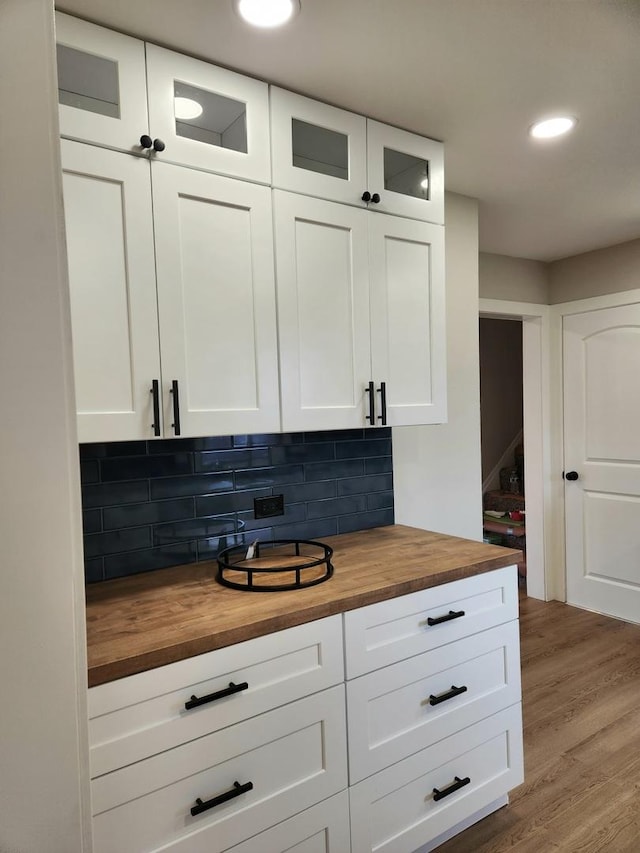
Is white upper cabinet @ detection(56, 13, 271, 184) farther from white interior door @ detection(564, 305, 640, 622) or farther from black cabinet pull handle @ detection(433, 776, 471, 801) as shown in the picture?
white interior door @ detection(564, 305, 640, 622)

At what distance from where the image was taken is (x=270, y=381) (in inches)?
66.3

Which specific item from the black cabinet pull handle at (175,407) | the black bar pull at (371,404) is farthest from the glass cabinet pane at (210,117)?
the black bar pull at (371,404)

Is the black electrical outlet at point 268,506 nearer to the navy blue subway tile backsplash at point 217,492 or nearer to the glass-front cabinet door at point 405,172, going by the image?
the navy blue subway tile backsplash at point 217,492

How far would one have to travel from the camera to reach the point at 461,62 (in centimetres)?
159

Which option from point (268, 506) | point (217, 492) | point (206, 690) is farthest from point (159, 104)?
point (206, 690)

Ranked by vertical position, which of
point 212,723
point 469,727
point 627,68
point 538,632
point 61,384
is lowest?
point 538,632

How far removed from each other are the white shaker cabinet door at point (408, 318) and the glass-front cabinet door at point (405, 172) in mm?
54

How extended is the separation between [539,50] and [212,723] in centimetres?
198

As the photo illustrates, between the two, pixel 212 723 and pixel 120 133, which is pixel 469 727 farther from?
pixel 120 133

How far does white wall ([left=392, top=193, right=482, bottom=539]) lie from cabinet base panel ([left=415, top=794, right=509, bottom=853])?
106 centimetres

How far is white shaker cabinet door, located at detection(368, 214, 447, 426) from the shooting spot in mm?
1939

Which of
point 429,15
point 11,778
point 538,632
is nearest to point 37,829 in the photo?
point 11,778

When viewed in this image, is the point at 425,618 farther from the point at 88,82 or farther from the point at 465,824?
the point at 88,82

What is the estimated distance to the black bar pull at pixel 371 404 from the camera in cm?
191
